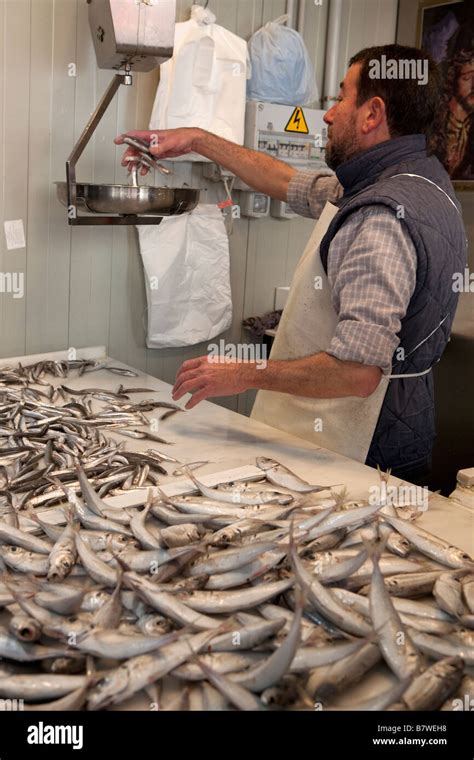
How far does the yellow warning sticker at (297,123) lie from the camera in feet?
12.9

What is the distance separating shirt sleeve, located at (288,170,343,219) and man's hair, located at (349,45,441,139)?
1.91 ft

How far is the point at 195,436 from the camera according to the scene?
2.63 meters

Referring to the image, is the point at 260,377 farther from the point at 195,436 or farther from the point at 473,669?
the point at 473,669

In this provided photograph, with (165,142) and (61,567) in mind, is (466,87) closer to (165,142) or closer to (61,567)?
(165,142)

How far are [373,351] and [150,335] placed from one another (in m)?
1.84

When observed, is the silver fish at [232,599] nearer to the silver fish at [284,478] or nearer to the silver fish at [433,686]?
the silver fish at [433,686]

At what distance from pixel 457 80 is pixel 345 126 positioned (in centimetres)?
194

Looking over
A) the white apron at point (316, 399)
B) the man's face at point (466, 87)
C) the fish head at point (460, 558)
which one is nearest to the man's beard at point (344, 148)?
the white apron at point (316, 399)

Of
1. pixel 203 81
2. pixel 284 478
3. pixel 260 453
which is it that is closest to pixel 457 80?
pixel 203 81

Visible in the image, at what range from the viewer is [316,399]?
8.93 feet

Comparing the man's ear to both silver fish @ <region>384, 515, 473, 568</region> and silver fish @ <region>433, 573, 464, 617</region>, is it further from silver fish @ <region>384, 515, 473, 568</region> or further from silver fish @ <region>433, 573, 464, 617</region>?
silver fish @ <region>433, 573, 464, 617</region>

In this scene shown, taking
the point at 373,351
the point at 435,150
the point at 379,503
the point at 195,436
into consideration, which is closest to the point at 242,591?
the point at 379,503

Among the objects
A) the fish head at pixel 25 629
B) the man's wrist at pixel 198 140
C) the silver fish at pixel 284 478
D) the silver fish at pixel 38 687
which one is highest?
the man's wrist at pixel 198 140

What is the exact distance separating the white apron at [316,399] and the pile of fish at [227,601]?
551 millimetres
